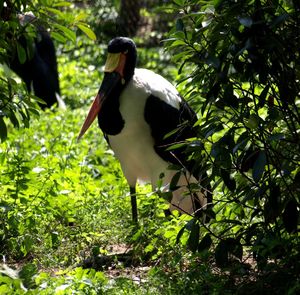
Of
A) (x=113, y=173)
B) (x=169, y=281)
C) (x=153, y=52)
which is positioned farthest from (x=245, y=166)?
(x=153, y=52)

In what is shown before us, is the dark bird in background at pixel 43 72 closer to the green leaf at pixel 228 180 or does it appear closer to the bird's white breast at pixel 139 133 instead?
the bird's white breast at pixel 139 133

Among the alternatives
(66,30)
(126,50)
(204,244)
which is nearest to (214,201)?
(204,244)

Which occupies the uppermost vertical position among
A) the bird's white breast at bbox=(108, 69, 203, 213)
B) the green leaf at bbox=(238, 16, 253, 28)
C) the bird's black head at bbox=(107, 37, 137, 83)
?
the green leaf at bbox=(238, 16, 253, 28)

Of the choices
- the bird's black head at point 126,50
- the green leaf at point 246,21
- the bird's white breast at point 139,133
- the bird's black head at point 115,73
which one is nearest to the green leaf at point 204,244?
the green leaf at point 246,21

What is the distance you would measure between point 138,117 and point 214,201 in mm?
1301

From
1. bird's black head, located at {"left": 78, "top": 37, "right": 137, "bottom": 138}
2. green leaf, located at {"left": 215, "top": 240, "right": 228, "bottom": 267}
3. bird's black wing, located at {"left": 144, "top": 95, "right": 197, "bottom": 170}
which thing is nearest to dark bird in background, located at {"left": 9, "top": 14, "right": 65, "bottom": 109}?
bird's black head, located at {"left": 78, "top": 37, "right": 137, "bottom": 138}

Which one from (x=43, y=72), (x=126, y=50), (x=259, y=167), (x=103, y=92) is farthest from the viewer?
(x=43, y=72)

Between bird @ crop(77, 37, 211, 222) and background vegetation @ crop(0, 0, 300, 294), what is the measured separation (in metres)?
0.25

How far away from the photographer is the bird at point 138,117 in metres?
5.44

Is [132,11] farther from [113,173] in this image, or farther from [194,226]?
[194,226]

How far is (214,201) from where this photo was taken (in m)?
4.28

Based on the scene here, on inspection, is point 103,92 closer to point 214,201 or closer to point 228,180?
point 214,201

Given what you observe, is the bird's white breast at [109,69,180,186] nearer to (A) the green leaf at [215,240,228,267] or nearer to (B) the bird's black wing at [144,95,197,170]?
(B) the bird's black wing at [144,95,197,170]

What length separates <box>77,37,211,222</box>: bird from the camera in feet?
17.8
